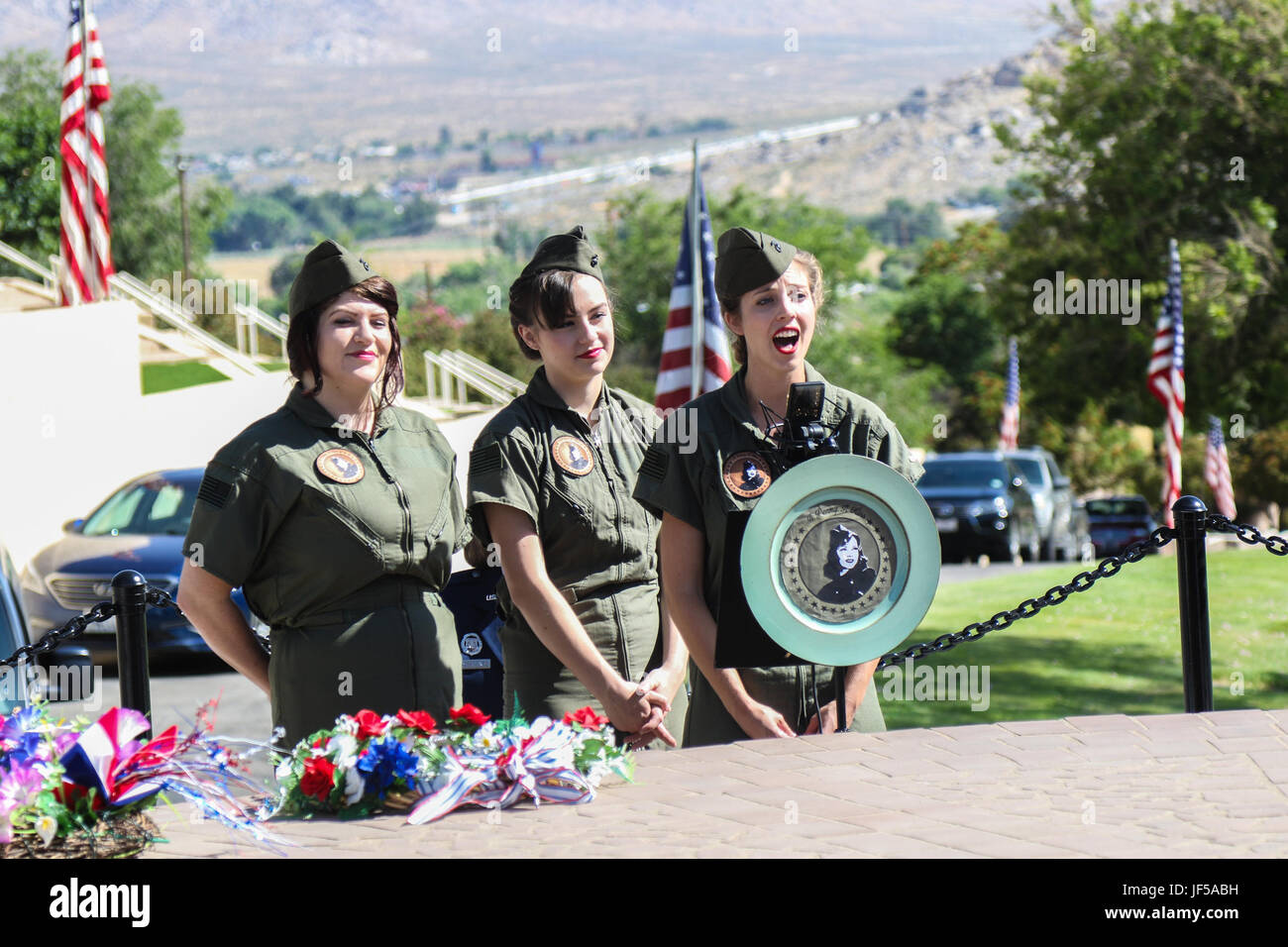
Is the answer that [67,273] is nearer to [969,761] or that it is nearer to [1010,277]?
[1010,277]

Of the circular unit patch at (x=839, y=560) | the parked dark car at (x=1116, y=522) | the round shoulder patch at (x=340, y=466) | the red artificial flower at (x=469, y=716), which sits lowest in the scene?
the parked dark car at (x=1116, y=522)

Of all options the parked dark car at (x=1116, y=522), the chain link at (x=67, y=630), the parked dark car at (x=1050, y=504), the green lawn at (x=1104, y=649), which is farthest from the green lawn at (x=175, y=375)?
the parked dark car at (x=1116, y=522)

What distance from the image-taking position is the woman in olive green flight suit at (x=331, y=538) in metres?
3.64

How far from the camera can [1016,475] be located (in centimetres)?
2389

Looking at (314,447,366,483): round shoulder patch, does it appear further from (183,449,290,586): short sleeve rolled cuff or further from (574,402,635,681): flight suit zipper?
(574,402,635,681): flight suit zipper

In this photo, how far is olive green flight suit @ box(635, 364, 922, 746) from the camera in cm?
377

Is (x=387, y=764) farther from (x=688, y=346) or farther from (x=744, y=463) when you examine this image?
(x=688, y=346)

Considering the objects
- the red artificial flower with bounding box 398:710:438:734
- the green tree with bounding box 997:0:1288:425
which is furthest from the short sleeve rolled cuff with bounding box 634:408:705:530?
the green tree with bounding box 997:0:1288:425

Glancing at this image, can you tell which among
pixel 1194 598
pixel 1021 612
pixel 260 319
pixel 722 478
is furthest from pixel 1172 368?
pixel 722 478

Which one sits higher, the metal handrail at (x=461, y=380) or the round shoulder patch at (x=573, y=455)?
the round shoulder patch at (x=573, y=455)

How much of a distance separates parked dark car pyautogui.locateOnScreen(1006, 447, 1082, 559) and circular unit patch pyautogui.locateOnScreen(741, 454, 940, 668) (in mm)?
20728

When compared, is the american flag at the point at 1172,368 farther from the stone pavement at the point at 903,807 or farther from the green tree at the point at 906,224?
the green tree at the point at 906,224

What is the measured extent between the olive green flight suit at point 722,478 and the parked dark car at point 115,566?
28.0 ft
